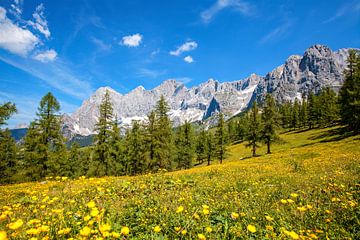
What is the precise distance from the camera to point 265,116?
49125mm

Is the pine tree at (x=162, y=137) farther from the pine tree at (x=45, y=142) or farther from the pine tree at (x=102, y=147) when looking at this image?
the pine tree at (x=45, y=142)

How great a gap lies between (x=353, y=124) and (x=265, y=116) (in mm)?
16235

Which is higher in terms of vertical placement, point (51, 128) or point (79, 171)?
point (51, 128)

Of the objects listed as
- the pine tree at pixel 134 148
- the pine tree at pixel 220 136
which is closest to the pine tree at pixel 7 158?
the pine tree at pixel 134 148

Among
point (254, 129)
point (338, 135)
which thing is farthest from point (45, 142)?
point (338, 135)

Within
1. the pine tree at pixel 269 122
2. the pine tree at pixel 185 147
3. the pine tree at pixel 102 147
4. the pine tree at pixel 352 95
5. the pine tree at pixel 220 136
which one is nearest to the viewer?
the pine tree at pixel 102 147

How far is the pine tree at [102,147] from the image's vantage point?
3356cm

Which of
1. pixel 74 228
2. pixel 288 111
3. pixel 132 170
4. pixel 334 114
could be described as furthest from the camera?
pixel 288 111

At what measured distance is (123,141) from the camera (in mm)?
44969

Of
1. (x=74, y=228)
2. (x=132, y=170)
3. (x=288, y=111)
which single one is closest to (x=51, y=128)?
(x=132, y=170)

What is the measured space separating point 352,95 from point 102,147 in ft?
153

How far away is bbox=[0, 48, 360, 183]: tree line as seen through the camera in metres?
28.8

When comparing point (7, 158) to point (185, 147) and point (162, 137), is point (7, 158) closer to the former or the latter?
→ point (162, 137)

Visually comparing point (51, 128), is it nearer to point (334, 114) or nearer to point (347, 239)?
point (347, 239)
